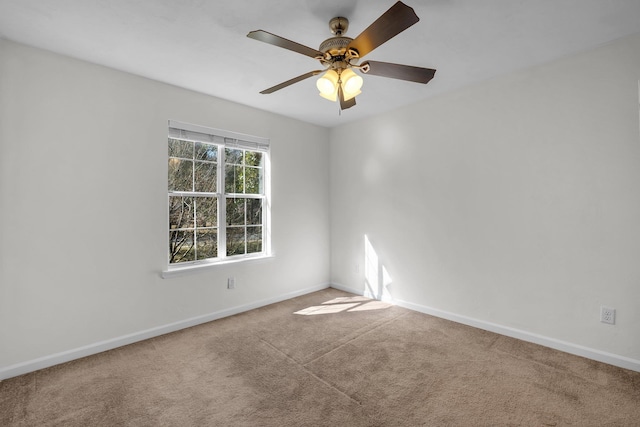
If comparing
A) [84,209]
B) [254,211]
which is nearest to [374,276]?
[254,211]

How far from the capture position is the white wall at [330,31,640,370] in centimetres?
238

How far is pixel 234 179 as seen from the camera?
3721 mm

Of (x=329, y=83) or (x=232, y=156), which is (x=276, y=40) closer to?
(x=329, y=83)

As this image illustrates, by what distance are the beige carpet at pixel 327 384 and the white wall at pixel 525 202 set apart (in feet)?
1.39

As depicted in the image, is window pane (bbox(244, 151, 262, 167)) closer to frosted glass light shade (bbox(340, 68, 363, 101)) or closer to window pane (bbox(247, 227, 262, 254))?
window pane (bbox(247, 227, 262, 254))

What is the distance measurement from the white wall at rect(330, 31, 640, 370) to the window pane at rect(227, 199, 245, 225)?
179 cm

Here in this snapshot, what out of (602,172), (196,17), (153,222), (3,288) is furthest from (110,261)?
(602,172)

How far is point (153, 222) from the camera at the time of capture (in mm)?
2996

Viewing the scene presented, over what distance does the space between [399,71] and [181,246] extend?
2763mm

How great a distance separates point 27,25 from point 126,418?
2758mm

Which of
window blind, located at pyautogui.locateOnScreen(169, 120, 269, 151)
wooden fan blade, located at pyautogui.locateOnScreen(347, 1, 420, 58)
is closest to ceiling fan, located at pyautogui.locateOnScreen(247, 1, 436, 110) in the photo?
wooden fan blade, located at pyautogui.locateOnScreen(347, 1, 420, 58)

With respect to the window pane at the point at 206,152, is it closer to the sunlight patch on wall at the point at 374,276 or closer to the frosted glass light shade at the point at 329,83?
the frosted glass light shade at the point at 329,83

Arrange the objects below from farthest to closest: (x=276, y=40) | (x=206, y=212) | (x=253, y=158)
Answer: (x=253, y=158), (x=206, y=212), (x=276, y=40)

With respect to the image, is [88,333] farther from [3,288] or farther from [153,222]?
[153,222]
